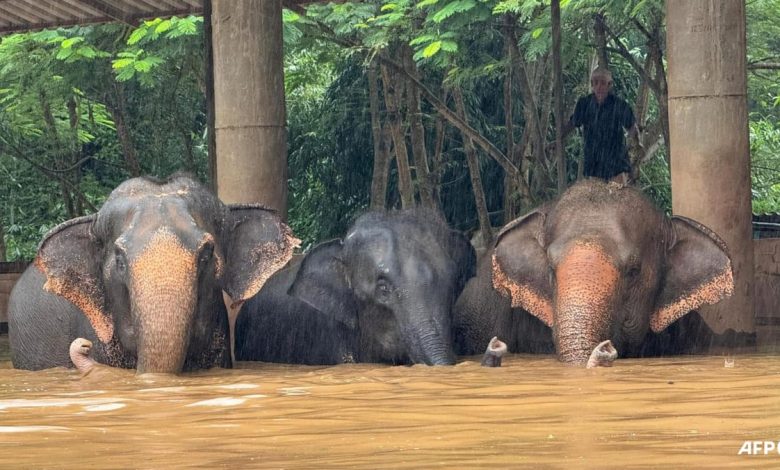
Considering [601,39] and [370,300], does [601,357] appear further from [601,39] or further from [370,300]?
[601,39]

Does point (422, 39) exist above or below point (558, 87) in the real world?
above

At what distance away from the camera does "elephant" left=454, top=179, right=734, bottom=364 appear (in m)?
7.68

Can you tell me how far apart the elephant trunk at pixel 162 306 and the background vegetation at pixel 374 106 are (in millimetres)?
6228

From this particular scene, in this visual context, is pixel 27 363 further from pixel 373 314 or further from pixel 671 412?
pixel 671 412

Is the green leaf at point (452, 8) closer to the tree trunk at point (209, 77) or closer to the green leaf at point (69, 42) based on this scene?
the tree trunk at point (209, 77)

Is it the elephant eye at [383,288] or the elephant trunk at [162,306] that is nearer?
the elephant trunk at [162,306]

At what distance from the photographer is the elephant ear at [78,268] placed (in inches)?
317

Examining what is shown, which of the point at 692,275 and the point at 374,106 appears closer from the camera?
the point at 692,275

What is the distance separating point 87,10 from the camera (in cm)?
1184

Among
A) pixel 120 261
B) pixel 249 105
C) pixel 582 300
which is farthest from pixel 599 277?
pixel 249 105

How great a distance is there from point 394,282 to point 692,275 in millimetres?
1726

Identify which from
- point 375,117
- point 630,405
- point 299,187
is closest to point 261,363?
point 630,405

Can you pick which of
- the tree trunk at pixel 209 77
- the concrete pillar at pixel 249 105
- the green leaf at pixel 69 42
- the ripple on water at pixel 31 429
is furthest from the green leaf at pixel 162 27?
the ripple on water at pixel 31 429

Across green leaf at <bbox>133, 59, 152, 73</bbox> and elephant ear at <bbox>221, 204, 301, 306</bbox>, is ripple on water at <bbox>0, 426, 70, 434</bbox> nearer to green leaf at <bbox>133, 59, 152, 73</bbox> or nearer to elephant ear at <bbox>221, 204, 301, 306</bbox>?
elephant ear at <bbox>221, 204, 301, 306</bbox>
